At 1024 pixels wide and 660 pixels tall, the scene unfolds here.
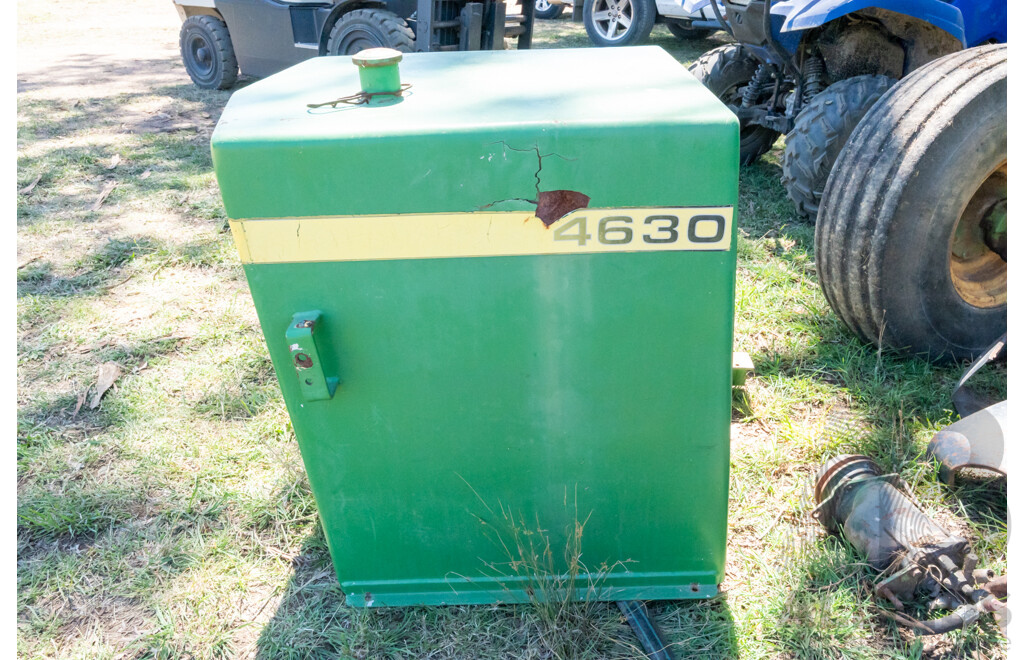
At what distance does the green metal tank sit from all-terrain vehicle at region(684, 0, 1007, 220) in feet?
6.34

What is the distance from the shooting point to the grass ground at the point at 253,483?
189cm

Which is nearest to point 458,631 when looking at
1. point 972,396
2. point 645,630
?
point 645,630

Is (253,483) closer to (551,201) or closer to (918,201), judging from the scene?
(551,201)

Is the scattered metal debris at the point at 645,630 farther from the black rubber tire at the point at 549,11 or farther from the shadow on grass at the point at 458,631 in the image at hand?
the black rubber tire at the point at 549,11

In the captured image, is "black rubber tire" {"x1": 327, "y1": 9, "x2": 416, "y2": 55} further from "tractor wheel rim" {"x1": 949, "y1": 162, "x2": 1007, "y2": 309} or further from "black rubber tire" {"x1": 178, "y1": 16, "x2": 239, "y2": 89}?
"tractor wheel rim" {"x1": 949, "y1": 162, "x2": 1007, "y2": 309}

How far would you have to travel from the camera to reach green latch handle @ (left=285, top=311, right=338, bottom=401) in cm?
150

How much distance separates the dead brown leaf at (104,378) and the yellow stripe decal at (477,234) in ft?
6.25

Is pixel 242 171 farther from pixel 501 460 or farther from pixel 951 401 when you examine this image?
pixel 951 401

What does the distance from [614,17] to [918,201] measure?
7.24m

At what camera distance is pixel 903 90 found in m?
2.63

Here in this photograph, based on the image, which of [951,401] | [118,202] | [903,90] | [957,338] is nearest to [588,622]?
[951,401]

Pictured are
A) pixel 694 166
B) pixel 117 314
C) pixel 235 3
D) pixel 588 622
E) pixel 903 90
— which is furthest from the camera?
pixel 235 3

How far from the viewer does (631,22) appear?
8625 millimetres

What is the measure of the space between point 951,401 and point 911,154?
2.85 feet
